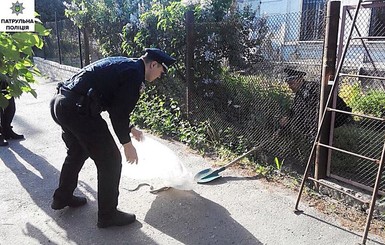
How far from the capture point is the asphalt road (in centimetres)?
303

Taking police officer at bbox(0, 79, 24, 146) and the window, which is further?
police officer at bbox(0, 79, 24, 146)

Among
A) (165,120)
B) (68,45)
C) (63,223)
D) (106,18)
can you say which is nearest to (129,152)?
(63,223)

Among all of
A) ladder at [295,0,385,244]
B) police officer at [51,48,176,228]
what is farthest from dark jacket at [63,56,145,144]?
ladder at [295,0,385,244]

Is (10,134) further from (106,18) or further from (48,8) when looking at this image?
(48,8)

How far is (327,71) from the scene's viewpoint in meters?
3.59

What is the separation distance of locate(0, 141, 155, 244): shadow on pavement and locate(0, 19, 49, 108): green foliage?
140cm

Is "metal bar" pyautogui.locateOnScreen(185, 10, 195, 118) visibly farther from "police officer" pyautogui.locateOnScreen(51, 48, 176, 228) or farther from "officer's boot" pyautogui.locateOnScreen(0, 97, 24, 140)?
"officer's boot" pyautogui.locateOnScreen(0, 97, 24, 140)

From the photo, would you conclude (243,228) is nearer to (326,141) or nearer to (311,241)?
(311,241)

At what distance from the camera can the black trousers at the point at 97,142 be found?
286 centimetres

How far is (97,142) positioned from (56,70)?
1044 cm

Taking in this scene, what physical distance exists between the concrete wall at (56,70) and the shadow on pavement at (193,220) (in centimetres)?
739

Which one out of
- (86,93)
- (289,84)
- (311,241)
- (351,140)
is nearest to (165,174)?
(86,93)

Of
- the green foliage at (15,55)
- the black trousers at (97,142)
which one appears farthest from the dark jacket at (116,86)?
the green foliage at (15,55)

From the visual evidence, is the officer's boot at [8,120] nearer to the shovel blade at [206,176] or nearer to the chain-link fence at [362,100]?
the shovel blade at [206,176]
